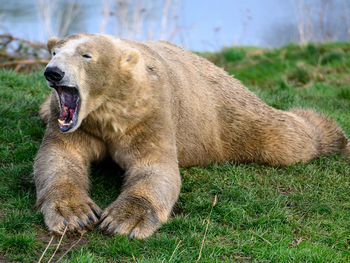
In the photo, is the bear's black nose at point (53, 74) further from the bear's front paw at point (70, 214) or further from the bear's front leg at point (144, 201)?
the bear's front leg at point (144, 201)

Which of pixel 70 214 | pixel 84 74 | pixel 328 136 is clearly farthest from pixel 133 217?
pixel 328 136

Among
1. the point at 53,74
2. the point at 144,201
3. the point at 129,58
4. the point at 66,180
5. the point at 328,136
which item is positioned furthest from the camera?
the point at 328,136

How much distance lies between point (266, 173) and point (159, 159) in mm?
1549

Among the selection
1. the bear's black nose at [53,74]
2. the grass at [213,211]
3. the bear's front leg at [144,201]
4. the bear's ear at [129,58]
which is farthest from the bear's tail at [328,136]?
the bear's black nose at [53,74]

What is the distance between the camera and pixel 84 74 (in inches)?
169

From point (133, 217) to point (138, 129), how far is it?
0.96 meters

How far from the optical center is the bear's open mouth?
433cm

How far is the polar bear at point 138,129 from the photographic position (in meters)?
4.15

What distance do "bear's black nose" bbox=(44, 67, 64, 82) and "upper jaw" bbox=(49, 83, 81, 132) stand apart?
235 millimetres

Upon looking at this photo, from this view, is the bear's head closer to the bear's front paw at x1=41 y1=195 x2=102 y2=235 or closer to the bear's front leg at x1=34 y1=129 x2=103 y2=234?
the bear's front leg at x1=34 y1=129 x2=103 y2=234

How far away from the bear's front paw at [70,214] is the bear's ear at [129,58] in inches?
47.8

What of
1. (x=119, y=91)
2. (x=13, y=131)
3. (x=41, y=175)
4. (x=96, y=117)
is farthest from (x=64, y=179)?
(x=13, y=131)

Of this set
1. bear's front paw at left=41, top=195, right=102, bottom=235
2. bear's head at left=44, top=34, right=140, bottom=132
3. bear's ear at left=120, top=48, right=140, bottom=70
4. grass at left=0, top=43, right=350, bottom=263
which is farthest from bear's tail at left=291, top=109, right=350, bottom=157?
bear's front paw at left=41, top=195, right=102, bottom=235

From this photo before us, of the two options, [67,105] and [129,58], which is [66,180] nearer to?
[67,105]
